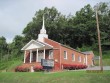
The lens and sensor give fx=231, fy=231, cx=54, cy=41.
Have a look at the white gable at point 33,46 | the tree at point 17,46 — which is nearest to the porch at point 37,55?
the white gable at point 33,46

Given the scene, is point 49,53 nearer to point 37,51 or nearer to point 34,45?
point 37,51

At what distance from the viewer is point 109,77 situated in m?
21.6

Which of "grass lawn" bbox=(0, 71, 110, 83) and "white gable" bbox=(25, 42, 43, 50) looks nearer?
"grass lawn" bbox=(0, 71, 110, 83)

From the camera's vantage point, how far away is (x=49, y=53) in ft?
135

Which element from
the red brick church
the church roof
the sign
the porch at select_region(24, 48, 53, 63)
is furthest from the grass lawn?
the porch at select_region(24, 48, 53, 63)

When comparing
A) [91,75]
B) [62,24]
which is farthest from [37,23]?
[91,75]

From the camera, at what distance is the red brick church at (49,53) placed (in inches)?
1555

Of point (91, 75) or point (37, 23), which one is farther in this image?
point (37, 23)

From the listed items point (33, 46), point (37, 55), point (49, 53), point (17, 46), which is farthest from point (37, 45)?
point (17, 46)

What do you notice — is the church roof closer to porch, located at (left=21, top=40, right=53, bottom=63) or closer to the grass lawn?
porch, located at (left=21, top=40, right=53, bottom=63)

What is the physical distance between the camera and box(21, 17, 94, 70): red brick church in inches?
1555

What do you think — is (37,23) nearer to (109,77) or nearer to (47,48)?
(47,48)

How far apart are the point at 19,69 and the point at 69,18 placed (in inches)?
1645

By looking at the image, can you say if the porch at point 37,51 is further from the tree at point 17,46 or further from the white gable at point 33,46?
the tree at point 17,46
